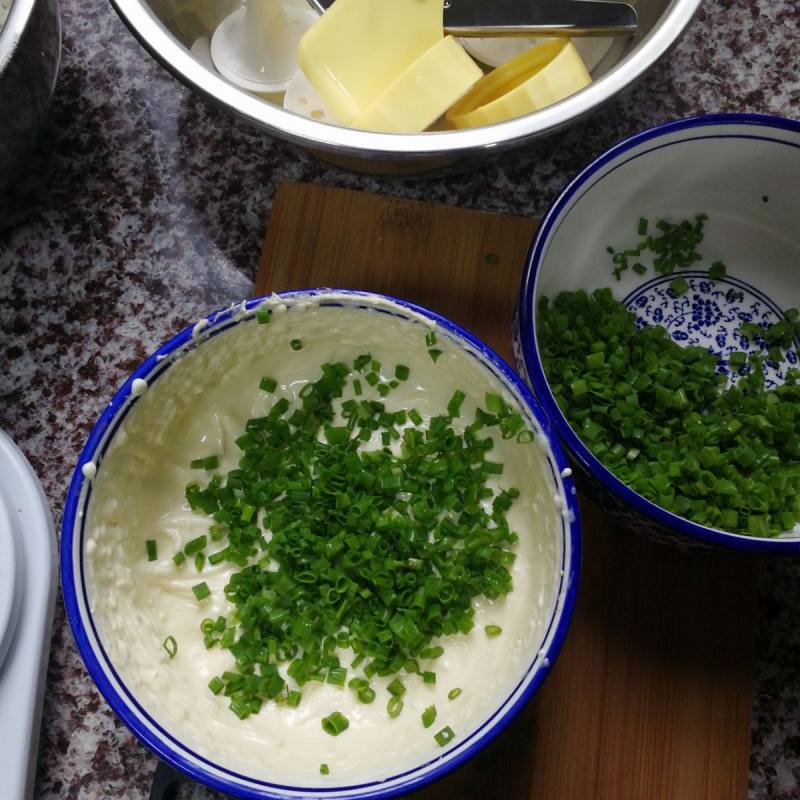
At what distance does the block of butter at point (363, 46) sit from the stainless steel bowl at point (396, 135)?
0.11 meters

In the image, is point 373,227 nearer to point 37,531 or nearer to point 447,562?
point 447,562

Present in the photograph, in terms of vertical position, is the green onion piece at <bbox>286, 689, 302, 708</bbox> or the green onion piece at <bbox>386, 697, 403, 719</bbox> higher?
the green onion piece at <bbox>286, 689, 302, 708</bbox>

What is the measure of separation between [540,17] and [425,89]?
17cm

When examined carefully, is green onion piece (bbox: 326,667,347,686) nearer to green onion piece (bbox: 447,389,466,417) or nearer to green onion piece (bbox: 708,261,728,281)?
green onion piece (bbox: 447,389,466,417)

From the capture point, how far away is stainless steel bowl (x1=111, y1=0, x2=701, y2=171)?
75 centimetres

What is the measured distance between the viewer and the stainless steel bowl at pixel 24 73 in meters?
0.79

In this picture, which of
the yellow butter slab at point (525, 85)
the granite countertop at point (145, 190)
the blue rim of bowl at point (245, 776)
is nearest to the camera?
the blue rim of bowl at point (245, 776)

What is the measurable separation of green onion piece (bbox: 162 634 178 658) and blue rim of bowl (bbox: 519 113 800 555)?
1.49 ft

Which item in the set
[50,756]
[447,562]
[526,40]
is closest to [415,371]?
[447,562]

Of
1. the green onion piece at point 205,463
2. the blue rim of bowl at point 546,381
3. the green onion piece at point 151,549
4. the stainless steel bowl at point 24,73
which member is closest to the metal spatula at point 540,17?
the blue rim of bowl at point 546,381

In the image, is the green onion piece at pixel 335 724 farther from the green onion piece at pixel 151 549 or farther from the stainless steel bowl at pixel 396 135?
the stainless steel bowl at pixel 396 135

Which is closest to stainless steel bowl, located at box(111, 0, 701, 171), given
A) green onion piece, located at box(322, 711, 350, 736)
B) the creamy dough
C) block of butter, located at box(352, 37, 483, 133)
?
block of butter, located at box(352, 37, 483, 133)

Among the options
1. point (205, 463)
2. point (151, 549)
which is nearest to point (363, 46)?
point (205, 463)

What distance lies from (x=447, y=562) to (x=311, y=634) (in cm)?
16
